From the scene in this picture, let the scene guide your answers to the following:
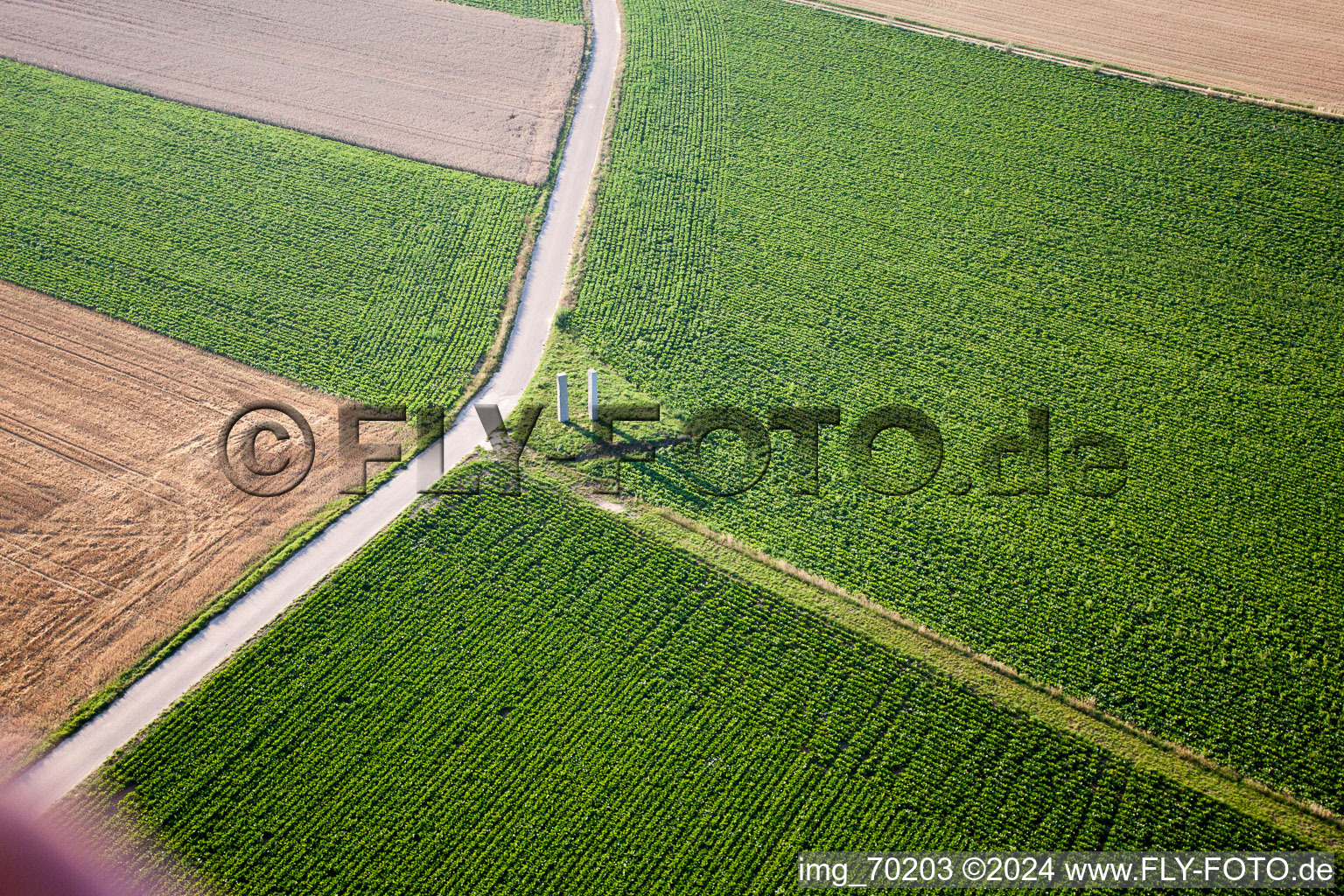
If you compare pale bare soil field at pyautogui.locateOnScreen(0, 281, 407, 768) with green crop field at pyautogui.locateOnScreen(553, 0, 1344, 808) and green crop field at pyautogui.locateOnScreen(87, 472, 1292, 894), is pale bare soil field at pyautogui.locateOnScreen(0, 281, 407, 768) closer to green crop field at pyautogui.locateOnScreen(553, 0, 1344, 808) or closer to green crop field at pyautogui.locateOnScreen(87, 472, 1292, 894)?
green crop field at pyautogui.locateOnScreen(87, 472, 1292, 894)

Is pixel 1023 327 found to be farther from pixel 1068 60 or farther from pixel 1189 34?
pixel 1189 34

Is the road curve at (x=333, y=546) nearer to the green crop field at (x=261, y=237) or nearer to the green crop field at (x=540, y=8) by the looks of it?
the green crop field at (x=261, y=237)

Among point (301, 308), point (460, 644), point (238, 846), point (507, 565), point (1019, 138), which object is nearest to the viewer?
point (238, 846)

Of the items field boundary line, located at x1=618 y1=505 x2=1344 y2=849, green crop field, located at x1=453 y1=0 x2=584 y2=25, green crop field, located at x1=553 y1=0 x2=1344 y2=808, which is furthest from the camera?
green crop field, located at x1=453 y1=0 x2=584 y2=25

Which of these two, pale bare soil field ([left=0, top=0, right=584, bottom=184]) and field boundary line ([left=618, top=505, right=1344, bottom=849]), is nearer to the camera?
field boundary line ([left=618, top=505, right=1344, bottom=849])

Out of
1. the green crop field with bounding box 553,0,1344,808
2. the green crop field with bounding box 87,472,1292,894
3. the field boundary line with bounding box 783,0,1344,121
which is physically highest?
the field boundary line with bounding box 783,0,1344,121

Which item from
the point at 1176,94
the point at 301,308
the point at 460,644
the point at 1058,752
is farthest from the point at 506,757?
the point at 1176,94

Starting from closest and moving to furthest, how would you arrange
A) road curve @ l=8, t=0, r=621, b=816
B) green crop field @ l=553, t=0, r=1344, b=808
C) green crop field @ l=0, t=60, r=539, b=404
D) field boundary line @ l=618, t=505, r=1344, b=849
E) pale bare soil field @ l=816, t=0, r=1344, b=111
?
field boundary line @ l=618, t=505, r=1344, b=849
road curve @ l=8, t=0, r=621, b=816
green crop field @ l=553, t=0, r=1344, b=808
green crop field @ l=0, t=60, r=539, b=404
pale bare soil field @ l=816, t=0, r=1344, b=111

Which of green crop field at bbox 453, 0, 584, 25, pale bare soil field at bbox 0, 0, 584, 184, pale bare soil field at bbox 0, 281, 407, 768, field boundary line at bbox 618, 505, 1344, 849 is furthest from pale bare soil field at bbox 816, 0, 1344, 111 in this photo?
pale bare soil field at bbox 0, 281, 407, 768

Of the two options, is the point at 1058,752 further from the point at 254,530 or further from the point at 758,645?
the point at 254,530
